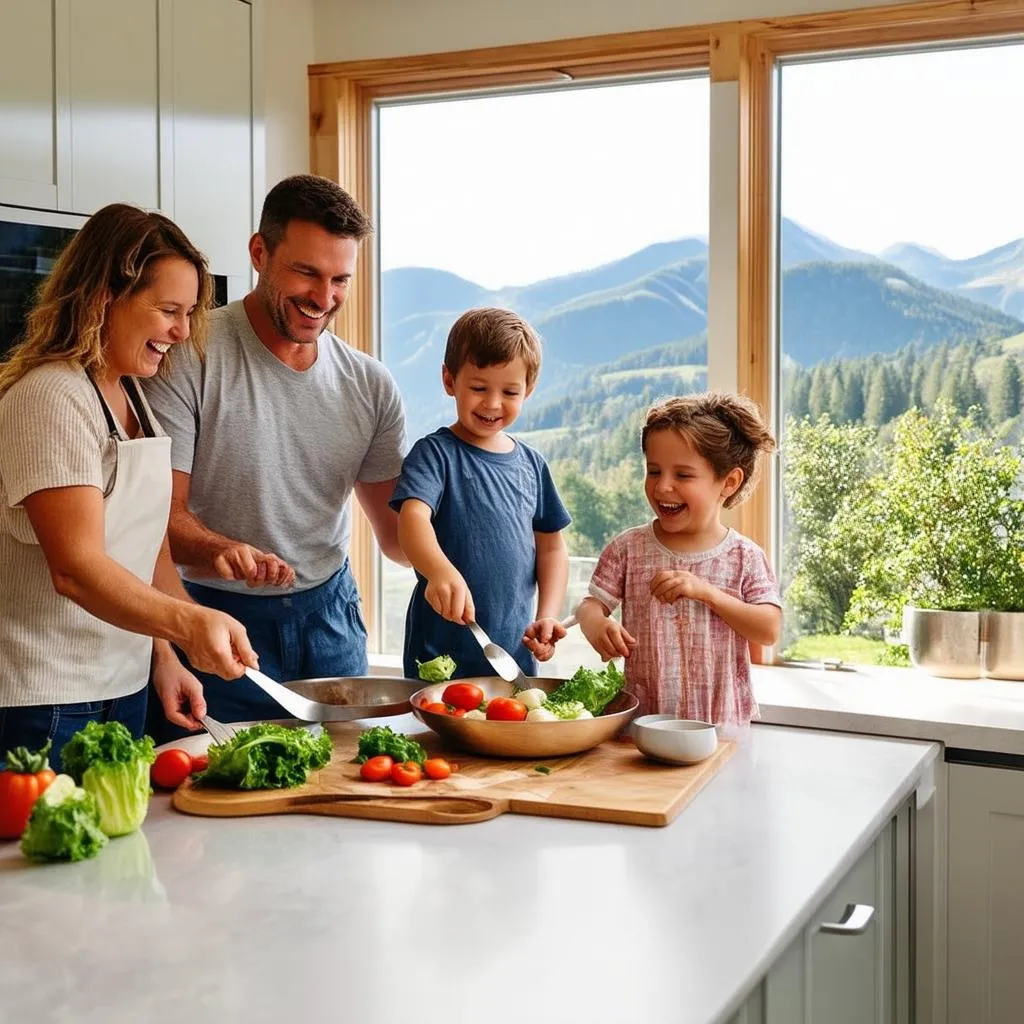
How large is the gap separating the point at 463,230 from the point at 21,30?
4.82 ft

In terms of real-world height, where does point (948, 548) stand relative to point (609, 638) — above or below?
above

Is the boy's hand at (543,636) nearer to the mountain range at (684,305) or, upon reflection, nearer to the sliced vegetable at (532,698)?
the sliced vegetable at (532,698)

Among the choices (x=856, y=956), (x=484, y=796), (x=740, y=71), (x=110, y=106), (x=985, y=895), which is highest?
(x=740, y=71)

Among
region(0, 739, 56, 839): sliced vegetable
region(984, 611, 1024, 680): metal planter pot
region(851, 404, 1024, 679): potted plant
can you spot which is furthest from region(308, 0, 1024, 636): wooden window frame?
region(0, 739, 56, 839): sliced vegetable

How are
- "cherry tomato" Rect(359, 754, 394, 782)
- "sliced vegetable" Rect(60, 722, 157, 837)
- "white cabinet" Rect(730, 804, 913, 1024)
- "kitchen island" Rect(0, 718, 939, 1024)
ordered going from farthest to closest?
"cherry tomato" Rect(359, 754, 394, 782) → "sliced vegetable" Rect(60, 722, 157, 837) → "white cabinet" Rect(730, 804, 913, 1024) → "kitchen island" Rect(0, 718, 939, 1024)

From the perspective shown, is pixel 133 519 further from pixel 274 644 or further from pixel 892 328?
pixel 892 328

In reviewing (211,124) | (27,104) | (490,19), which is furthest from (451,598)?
(490,19)

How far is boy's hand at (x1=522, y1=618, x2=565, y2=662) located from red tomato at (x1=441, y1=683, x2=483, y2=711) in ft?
0.50

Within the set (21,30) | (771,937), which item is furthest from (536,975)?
(21,30)

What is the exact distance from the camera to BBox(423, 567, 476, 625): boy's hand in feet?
6.95

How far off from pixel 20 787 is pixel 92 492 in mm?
421

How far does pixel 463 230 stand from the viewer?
358 centimetres

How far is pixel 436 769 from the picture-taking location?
1.86m

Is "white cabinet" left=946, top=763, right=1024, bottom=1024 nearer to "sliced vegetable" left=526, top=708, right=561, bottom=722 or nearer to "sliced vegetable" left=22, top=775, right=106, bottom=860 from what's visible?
"sliced vegetable" left=526, top=708, right=561, bottom=722
